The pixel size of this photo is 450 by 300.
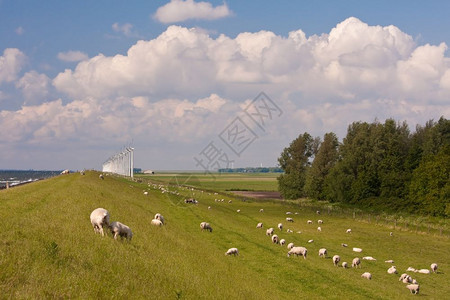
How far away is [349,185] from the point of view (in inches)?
4860

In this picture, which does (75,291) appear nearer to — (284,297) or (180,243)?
(284,297)

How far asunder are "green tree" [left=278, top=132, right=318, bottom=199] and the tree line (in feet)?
1.70

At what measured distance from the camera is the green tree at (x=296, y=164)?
146 m

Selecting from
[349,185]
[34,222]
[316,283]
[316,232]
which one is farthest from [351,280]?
[349,185]

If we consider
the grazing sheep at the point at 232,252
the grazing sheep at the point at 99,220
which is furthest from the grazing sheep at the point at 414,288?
the grazing sheep at the point at 99,220

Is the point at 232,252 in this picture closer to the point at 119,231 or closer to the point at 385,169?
the point at 119,231

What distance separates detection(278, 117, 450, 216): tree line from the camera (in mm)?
95938

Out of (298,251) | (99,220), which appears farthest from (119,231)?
(298,251)

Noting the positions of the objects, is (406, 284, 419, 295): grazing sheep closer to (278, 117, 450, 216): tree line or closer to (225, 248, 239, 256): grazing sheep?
(225, 248, 239, 256): grazing sheep

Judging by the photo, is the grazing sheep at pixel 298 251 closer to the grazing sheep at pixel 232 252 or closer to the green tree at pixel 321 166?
the grazing sheep at pixel 232 252

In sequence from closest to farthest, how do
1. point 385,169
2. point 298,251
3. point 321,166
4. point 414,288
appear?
point 414,288, point 298,251, point 385,169, point 321,166

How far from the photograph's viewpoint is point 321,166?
140 m

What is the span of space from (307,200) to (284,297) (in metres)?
119

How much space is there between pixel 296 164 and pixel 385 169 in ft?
129
